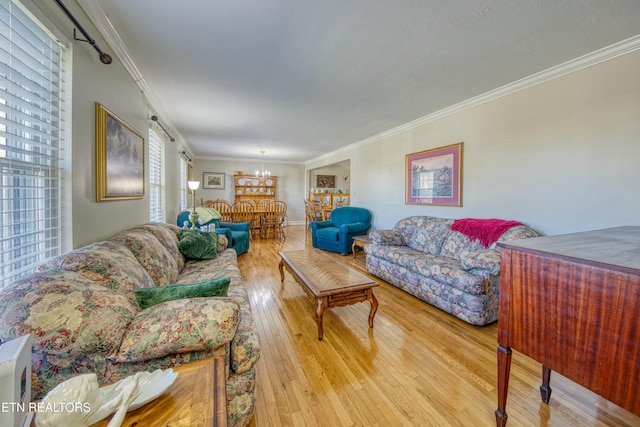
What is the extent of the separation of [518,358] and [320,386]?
4.88 ft

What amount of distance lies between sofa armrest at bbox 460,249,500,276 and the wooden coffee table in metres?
0.93

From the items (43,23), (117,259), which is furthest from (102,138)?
(117,259)

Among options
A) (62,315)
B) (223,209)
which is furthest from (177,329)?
(223,209)

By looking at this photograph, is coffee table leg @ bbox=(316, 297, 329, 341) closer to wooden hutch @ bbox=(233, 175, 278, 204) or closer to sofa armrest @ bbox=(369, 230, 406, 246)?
sofa armrest @ bbox=(369, 230, 406, 246)

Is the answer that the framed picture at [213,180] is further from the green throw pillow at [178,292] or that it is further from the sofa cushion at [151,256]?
the green throw pillow at [178,292]

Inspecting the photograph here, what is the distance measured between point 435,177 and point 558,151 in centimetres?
137

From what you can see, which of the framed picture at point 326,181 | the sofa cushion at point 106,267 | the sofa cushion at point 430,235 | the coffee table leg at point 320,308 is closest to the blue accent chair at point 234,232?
the sofa cushion at point 106,267

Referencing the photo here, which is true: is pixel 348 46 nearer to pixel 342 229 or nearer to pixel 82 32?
pixel 82 32

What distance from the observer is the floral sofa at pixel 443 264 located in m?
2.19

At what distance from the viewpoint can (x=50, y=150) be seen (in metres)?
1.38

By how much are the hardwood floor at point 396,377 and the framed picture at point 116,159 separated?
1.65 meters

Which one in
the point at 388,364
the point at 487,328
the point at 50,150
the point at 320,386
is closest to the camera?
the point at 50,150

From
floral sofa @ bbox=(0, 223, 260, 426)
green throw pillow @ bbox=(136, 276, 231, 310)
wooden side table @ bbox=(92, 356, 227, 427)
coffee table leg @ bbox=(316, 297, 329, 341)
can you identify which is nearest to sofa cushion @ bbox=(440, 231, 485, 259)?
coffee table leg @ bbox=(316, 297, 329, 341)

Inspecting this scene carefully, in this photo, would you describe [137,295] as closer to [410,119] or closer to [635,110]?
[635,110]
